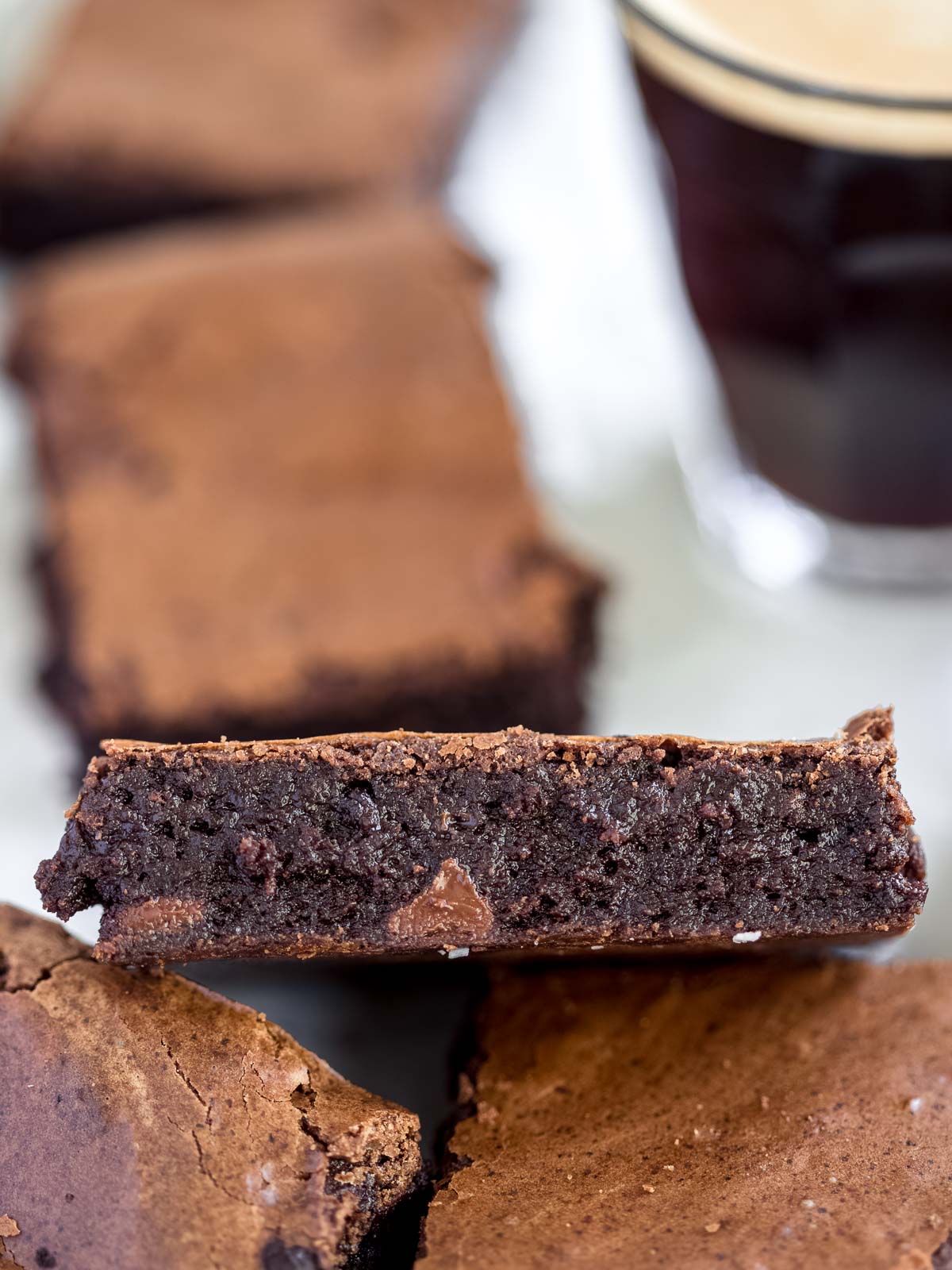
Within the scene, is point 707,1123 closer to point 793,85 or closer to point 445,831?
point 445,831

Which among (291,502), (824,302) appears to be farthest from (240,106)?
(824,302)

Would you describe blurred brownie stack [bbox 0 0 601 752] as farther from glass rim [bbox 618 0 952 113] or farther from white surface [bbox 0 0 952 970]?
A: glass rim [bbox 618 0 952 113]

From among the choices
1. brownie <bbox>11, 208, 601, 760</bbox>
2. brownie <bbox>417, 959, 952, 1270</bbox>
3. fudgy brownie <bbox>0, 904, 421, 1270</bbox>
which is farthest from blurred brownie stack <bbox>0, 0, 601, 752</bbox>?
fudgy brownie <bbox>0, 904, 421, 1270</bbox>

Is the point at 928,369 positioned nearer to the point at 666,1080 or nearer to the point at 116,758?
the point at 666,1080

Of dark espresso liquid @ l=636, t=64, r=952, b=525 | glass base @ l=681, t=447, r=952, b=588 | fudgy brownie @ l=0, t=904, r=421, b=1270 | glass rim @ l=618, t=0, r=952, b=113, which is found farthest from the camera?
glass base @ l=681, t=447, r=952, b=588

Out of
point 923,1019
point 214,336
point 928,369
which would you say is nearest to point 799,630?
point 928,369

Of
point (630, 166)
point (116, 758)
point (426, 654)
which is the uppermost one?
point (116, 758)

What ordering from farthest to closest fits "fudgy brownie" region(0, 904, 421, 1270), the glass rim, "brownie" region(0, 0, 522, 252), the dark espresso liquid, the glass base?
1. "brownie" region(0, 0, 522, 252)
2. the glass base
3. the dark espresso liquid
4. the glass rim
5. "fudgy brownie" region(0, 904, 421, 1270)

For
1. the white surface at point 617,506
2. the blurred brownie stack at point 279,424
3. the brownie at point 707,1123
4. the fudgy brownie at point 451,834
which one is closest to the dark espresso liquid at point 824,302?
the white surface at point 617,506

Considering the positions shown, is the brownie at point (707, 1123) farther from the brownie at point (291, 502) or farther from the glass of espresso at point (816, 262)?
the glass of espresso at point (816, 262)
